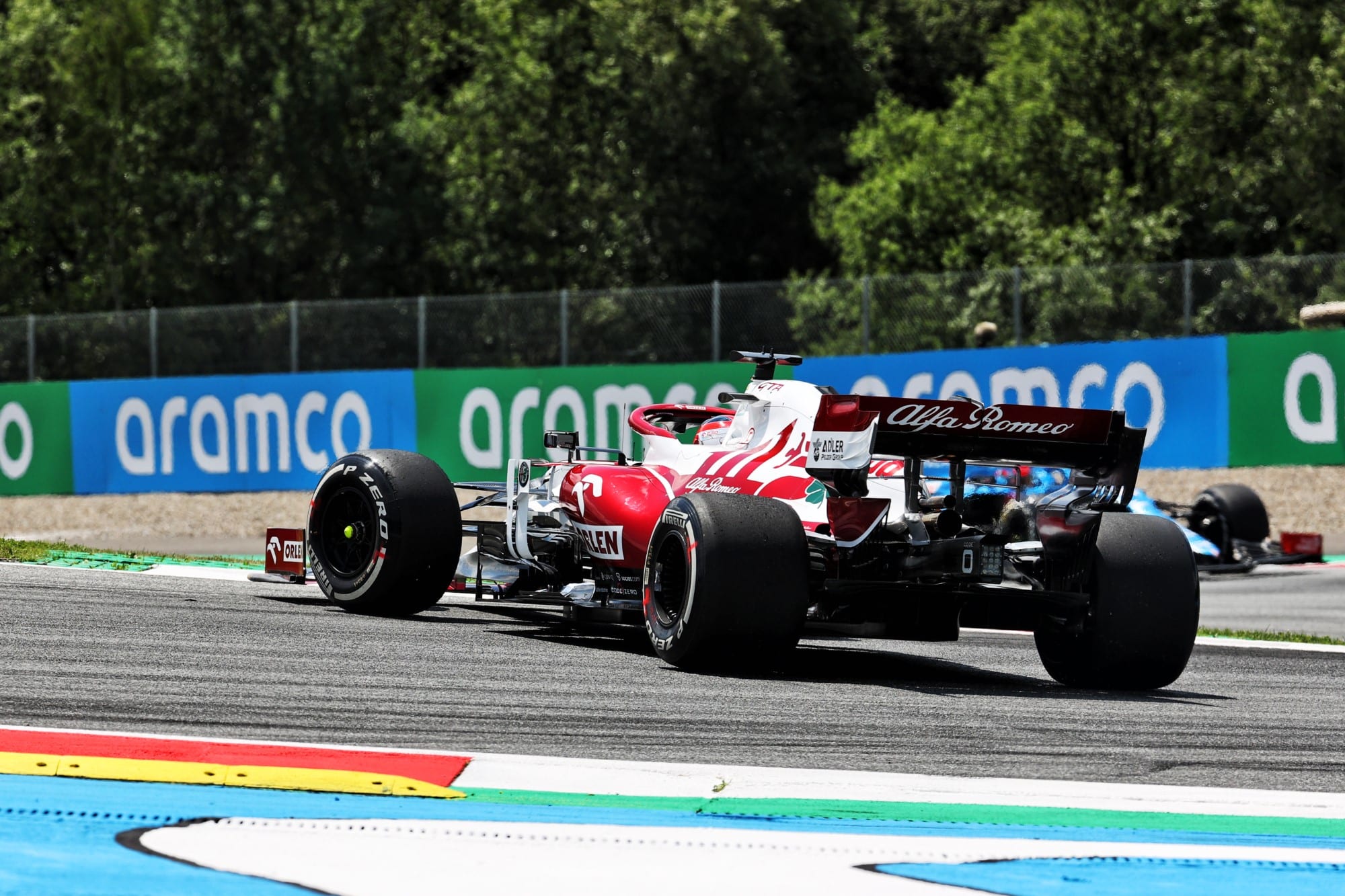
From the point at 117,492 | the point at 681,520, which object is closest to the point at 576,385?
the point at 117,492

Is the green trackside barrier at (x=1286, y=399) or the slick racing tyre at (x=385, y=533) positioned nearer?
the slick racing tyre at (x=385, y=533)

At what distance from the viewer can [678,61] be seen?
44.9 metres

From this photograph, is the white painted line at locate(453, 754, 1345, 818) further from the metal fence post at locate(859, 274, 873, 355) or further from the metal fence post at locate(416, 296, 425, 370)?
the metal fence post at locate(416, 296, 425, 370)

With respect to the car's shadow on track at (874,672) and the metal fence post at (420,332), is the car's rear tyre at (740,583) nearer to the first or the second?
the car's shadow on track at (874,672)

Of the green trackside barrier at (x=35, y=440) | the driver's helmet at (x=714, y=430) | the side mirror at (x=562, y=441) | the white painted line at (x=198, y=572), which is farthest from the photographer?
the green trackside barrier at (x=35, y=440)

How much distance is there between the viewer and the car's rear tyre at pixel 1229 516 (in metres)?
18.2

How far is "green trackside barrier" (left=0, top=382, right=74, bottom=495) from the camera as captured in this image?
85.1ft

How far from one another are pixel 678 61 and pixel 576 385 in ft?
75.2

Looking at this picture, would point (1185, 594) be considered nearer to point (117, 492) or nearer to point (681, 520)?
point (681, 520)

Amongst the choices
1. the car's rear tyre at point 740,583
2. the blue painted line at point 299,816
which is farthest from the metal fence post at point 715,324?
the blue painted line at point 299,816

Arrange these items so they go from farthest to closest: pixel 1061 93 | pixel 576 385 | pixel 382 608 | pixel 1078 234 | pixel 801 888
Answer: pixel 1061 93 → pixel 1078 234 → pixel 576 385 → pixel 382 608 → pixel 801 888

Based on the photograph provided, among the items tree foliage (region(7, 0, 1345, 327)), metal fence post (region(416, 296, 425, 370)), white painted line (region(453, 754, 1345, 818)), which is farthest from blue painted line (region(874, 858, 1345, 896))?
tree foliage (region(7, 0, 1345, 327))

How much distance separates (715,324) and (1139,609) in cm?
1599

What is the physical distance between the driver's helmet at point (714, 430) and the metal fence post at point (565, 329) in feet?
47.4
